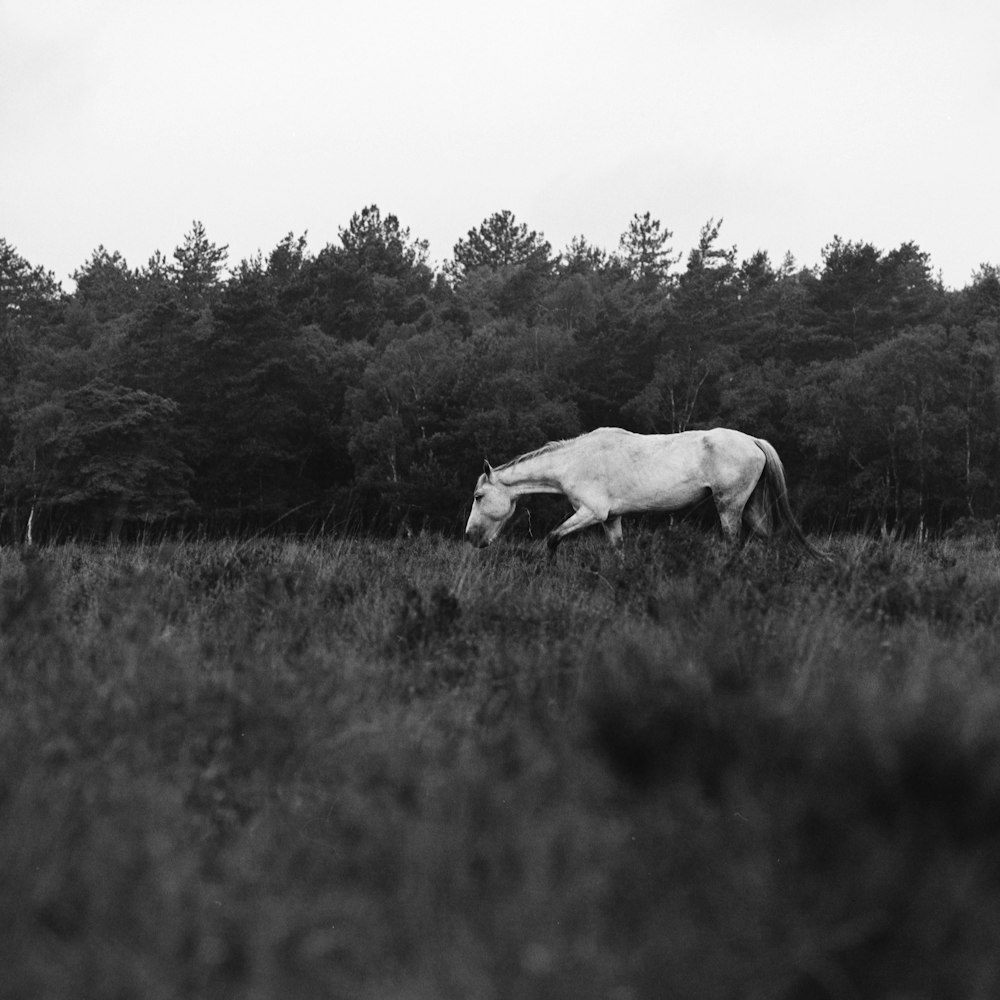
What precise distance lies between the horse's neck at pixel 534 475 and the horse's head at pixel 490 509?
113 millimetres

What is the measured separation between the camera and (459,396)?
49125 millimetres

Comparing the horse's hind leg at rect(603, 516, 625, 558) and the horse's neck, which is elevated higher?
the horse's neck

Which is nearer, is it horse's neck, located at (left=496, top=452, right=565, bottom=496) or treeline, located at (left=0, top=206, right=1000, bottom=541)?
horse's neck, located at (left=496, top=452, right=565, bottom=496)

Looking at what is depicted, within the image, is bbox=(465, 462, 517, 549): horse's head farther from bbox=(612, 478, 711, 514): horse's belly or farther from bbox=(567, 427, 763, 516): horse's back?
bbox=(612, 478, 711, 514): horse's belly

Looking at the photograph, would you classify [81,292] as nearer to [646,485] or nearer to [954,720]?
[646,485]

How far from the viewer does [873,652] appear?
389 centimetres

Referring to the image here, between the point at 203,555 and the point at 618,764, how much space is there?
23.7ft

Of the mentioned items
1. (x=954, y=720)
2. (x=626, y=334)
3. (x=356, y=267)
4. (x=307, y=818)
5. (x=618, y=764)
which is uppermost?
(x=356, y=267)

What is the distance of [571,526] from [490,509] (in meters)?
1.52

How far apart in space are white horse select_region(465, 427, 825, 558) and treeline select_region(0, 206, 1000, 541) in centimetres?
2497

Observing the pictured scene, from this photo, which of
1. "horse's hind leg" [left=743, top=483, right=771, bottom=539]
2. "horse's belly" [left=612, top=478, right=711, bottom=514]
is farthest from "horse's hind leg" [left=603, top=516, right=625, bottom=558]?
"horse's hind leg" [left=743, top=483, right=771, bottom=539]

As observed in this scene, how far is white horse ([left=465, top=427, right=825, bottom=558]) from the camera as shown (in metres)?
13.3

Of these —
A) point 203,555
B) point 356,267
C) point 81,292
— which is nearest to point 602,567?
point 203,555

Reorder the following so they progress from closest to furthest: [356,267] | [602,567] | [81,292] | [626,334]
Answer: [602,567] → [626,334] → [356,267] → [81,292]
